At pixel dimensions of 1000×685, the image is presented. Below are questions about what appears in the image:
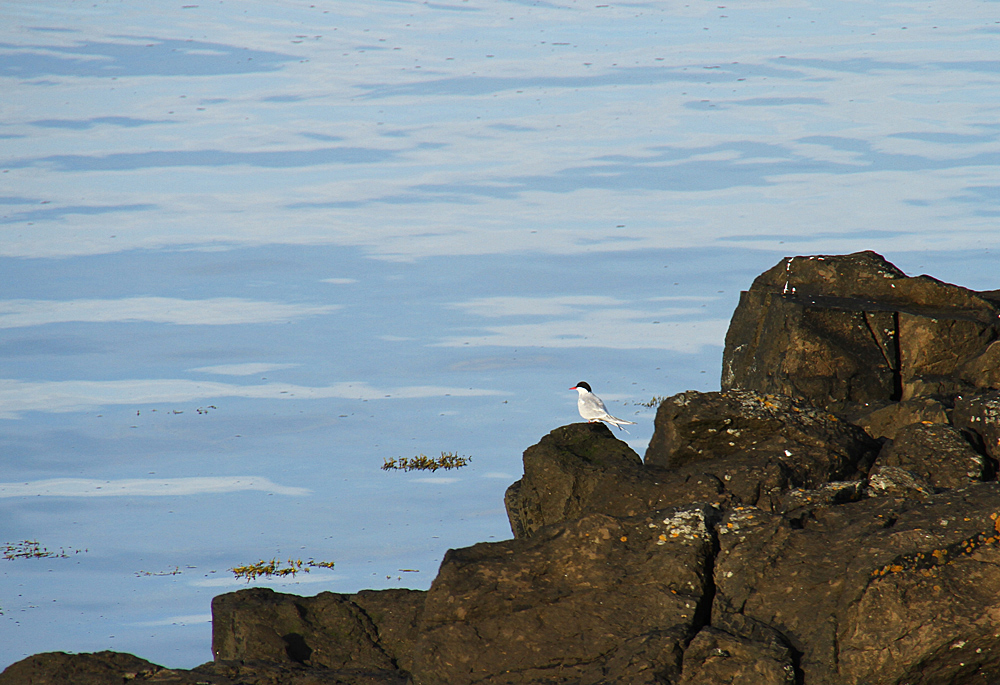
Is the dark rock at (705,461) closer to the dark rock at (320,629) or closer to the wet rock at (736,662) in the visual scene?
the dark rock at (320,629)

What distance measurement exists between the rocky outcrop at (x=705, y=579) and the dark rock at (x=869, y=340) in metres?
1.43

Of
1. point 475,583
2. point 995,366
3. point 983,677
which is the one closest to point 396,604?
point 475,583

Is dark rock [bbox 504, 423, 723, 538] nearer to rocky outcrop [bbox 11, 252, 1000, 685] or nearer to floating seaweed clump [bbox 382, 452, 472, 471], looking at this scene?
rocky outcrop [bbox 11, 252, 1000, 685]

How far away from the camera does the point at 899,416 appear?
1366 centimetres

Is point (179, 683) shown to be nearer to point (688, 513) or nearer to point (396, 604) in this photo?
point (396, 604)

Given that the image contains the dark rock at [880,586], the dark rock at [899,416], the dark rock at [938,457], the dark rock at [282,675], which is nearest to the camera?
the dark rock at [880,586]

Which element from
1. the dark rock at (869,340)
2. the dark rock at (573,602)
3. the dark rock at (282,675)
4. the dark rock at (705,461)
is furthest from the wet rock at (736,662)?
the dark rock at (869,340)

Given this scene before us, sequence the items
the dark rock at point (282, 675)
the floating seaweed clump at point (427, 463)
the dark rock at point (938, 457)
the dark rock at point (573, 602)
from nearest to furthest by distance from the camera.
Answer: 1. the dark rock at point (573, 602)
2. the dark rock at point (282, 675)
3. the dark rock at point (938, 457)
4. the floating seaweed clump at point (427, 463)

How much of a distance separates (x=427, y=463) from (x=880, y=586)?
24.2 metres

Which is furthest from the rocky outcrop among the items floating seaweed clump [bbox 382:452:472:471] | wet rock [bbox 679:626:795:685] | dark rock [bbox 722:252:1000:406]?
floating seaweed clump [bbox 382:452:472:471]

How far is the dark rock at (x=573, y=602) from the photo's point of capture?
33.8 feet

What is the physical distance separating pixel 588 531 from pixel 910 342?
8.03 metres

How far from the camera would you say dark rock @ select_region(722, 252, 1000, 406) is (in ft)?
54.6

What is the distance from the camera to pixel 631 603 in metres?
10.5
